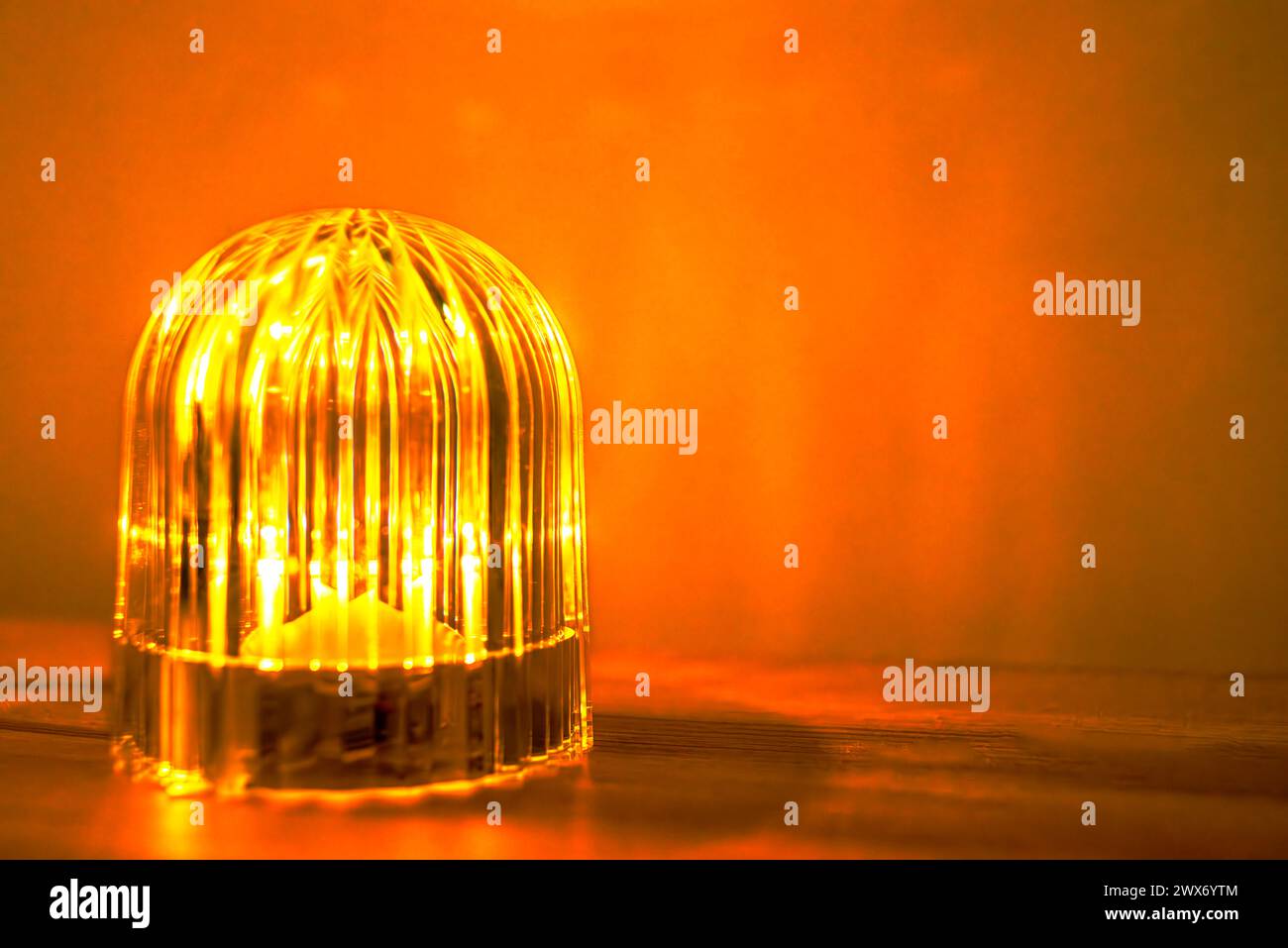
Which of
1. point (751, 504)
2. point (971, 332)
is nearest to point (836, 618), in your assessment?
point (751, 504)

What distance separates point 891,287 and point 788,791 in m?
0.51

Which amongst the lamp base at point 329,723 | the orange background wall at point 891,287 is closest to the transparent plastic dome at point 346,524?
the lamp base at point 329,723

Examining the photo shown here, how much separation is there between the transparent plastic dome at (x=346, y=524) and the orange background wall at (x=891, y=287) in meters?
0.34

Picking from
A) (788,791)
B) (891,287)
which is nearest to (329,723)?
(788,791)

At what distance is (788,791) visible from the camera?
72 cm

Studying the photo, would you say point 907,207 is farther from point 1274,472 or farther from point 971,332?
point 1274,472

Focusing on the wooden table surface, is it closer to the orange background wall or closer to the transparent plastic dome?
the transparent plastic dome

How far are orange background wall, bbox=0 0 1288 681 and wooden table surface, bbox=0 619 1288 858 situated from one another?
152 millimetres

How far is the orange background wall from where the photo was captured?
42.1 inches

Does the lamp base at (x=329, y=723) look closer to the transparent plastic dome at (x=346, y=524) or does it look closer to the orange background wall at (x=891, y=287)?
the transparent plastic dome at (x=346, y=524)

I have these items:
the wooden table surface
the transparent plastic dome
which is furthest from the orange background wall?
the transparent plastic dome

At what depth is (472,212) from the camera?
115 cm

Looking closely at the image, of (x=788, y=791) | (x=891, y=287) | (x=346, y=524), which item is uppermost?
(x=891, y=287)

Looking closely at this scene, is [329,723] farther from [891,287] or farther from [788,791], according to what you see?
[891,287]
